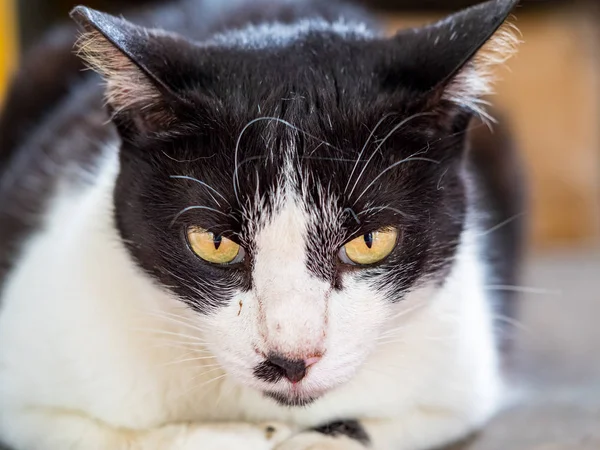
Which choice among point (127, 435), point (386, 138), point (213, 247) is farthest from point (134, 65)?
point (127, 435)

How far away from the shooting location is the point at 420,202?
4.74 ft

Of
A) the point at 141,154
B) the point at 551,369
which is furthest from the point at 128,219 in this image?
the point at 551,369

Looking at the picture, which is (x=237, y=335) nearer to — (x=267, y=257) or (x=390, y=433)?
(x=267, y=257)

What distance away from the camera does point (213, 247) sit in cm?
135

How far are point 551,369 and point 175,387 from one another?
1285 mm

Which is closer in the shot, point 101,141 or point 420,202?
point 420,202

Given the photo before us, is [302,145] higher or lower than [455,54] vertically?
lower

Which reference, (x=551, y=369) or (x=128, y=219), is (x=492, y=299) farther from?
(x=128, y=219)

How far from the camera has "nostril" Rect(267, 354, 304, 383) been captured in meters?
1.26

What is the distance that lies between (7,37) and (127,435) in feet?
7.49

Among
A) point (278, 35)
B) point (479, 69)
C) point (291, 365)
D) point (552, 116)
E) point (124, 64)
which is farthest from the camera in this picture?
point (552, 116)

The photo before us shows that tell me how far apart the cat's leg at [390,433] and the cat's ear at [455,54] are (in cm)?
60

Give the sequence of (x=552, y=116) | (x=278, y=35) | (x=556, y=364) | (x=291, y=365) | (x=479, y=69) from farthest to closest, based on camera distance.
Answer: (x=552, y=116), (x=556, y=364), (x=278, y=35), (x=479, y=69), (x=291, y=365)

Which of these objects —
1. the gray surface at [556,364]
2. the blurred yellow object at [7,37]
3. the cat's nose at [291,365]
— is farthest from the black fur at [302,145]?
the blurred yellow object at [7,37]
